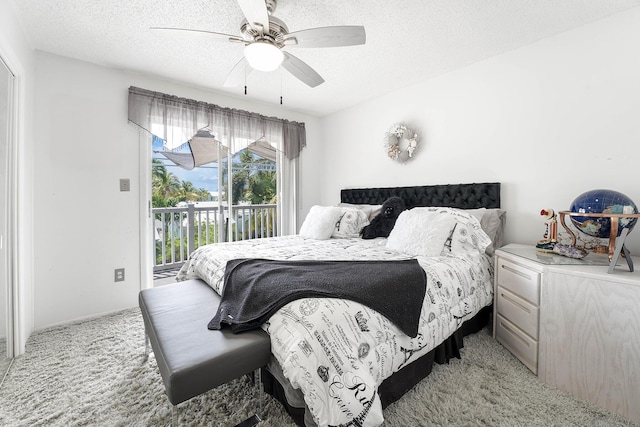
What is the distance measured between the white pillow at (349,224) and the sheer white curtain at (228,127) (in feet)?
4.05

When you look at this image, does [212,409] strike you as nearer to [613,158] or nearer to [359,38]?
[359,38]

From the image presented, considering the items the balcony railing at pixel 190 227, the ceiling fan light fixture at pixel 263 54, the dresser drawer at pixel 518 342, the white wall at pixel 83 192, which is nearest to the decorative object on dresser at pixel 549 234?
the dresser drawer at pixel 518 342

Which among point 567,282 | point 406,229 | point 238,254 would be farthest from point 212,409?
point 567,282

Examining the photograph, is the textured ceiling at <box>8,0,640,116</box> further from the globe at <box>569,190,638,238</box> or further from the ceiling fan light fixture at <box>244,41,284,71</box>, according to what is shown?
the globe at <box>569,190,638,238</box>

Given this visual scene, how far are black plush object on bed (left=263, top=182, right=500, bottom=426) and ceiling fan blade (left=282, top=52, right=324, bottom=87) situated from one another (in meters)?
1.64

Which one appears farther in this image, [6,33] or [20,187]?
[20,187]

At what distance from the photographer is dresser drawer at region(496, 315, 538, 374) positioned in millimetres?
1696

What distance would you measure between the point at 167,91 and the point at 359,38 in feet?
7.65

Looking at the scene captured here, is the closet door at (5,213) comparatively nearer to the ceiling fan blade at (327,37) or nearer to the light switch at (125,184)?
the light switch at (125,184)

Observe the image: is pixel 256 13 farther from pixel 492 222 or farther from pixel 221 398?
pixel 492 222

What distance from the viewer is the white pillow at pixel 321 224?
2943 millimetres

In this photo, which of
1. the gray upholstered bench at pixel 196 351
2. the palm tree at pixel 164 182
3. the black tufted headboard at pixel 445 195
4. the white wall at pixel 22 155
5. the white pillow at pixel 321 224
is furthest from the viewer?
the palm tree at pixel 164 182

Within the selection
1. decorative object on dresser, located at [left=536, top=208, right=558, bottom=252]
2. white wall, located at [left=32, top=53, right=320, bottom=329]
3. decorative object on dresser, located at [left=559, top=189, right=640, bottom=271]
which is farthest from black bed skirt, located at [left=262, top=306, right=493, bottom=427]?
white wall, located at [left=32, top=53, right=320, bottom=329]

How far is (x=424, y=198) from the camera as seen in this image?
299cm
